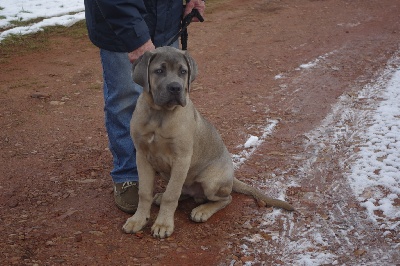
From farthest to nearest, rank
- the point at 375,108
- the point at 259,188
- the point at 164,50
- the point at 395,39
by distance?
1. the point at 395,39
2. the point at 375,108
3. the point at 259,188
4. the point at 164,50

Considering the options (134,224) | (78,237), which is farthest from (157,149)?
(78,237)

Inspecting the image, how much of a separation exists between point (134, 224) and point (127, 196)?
41 centimetres

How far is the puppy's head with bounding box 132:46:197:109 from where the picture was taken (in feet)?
12.5

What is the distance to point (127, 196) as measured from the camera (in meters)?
4.53

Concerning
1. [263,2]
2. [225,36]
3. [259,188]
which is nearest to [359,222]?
[259,188]

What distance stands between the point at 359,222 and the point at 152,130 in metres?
1.80

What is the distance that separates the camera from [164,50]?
390 cm

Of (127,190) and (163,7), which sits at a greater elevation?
(163,7)

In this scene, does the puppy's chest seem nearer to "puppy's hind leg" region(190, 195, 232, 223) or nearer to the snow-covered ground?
"puppy's hind leg" region(190, 195, 232, 223)

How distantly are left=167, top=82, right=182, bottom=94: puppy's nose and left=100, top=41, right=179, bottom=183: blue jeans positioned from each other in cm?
68

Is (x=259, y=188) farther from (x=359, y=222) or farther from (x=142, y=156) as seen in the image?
(x=142, y=156)

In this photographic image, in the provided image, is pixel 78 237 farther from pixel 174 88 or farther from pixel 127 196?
pixel 174 88

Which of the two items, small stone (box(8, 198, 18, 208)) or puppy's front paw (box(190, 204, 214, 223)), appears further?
small stone (box(8, 198, 18, 208))

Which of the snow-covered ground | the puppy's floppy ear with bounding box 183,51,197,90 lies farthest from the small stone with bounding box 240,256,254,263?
the snow-covered ground
